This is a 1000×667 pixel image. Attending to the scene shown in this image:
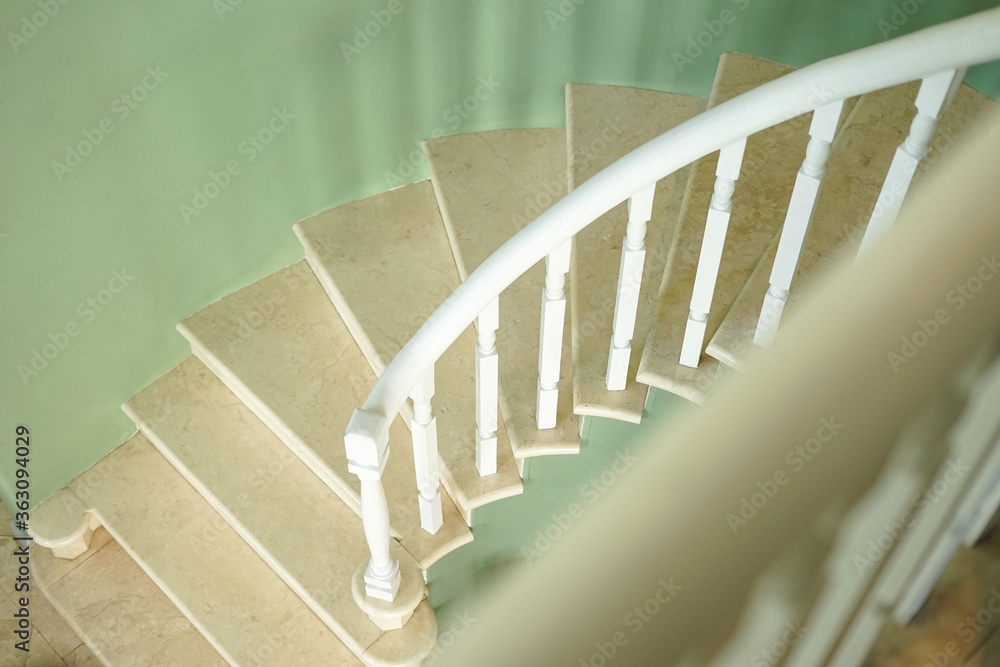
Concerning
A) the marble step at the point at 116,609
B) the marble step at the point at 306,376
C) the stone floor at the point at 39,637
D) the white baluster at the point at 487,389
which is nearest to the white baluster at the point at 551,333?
the white baluster at the point at 487,389

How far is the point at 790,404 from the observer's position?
25 centimetres

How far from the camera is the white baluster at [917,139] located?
137cm

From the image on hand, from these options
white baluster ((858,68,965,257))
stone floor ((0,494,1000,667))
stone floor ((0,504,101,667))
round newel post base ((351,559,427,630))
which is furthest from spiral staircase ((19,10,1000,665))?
stone floor ((0,494,1000,667))

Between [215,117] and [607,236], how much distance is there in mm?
1235

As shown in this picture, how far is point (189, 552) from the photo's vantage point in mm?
2797

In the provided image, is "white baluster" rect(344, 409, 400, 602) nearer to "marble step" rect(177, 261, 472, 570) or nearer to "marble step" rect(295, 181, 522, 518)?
"marble step" rect(177, 261, 472, 570)

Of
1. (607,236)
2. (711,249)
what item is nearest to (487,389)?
(711,249)

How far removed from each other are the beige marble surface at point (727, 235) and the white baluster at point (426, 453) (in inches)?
21.2

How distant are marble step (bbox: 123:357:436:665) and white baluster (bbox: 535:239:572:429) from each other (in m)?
0.60

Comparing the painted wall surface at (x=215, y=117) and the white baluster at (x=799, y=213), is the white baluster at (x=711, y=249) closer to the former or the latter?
the white baluster at (x=799, y=213)

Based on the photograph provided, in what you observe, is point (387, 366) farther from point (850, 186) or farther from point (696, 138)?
point (850, 186)

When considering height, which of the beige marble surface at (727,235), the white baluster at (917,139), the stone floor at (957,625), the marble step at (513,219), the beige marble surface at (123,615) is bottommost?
the beige marble surface at (123,615)

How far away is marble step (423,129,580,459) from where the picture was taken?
2342mm

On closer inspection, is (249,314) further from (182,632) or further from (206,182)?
(182,632)
